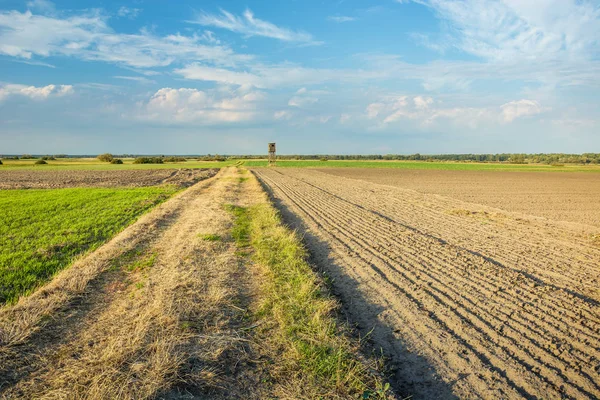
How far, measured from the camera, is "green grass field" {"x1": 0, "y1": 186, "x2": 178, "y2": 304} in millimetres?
7034

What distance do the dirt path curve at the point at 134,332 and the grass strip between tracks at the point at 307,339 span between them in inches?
14.4

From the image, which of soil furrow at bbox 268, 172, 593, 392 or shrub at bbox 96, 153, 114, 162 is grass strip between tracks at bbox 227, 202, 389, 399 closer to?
soil furrow at bbox 268, 172, 593, 392

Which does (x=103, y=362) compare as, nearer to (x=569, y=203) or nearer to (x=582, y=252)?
(x=582, y=252)

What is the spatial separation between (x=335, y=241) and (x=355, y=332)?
5066 mm

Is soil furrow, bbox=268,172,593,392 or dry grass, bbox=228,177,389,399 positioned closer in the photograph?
dry grass, bbox=228,177,389,399

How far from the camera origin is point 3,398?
3314 millimetres

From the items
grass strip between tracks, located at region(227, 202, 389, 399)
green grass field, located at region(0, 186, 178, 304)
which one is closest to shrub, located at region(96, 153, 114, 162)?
green grass field, located at region(0, 186, 178, 304)

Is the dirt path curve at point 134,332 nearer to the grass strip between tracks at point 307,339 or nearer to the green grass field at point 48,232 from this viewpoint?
the grass strip between tracks at point 307,339

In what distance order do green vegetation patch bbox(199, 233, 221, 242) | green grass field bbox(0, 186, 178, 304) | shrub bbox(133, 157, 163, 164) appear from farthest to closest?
shrub bbox(133, 157, 163, 164) → green vegetation patch bbox(199, 233, 221, 242) → green grass field bbox(0, 186, 178, 304)

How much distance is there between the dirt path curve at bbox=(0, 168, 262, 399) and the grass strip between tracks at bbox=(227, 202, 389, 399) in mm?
365

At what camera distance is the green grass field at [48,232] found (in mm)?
7034

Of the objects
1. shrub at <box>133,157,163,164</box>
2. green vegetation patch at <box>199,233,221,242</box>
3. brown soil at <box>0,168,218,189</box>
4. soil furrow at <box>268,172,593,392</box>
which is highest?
shrub at <box>133,157,163,164</box>

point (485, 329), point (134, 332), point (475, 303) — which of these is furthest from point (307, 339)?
point (475, 303)

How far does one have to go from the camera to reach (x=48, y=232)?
10.7 metres
